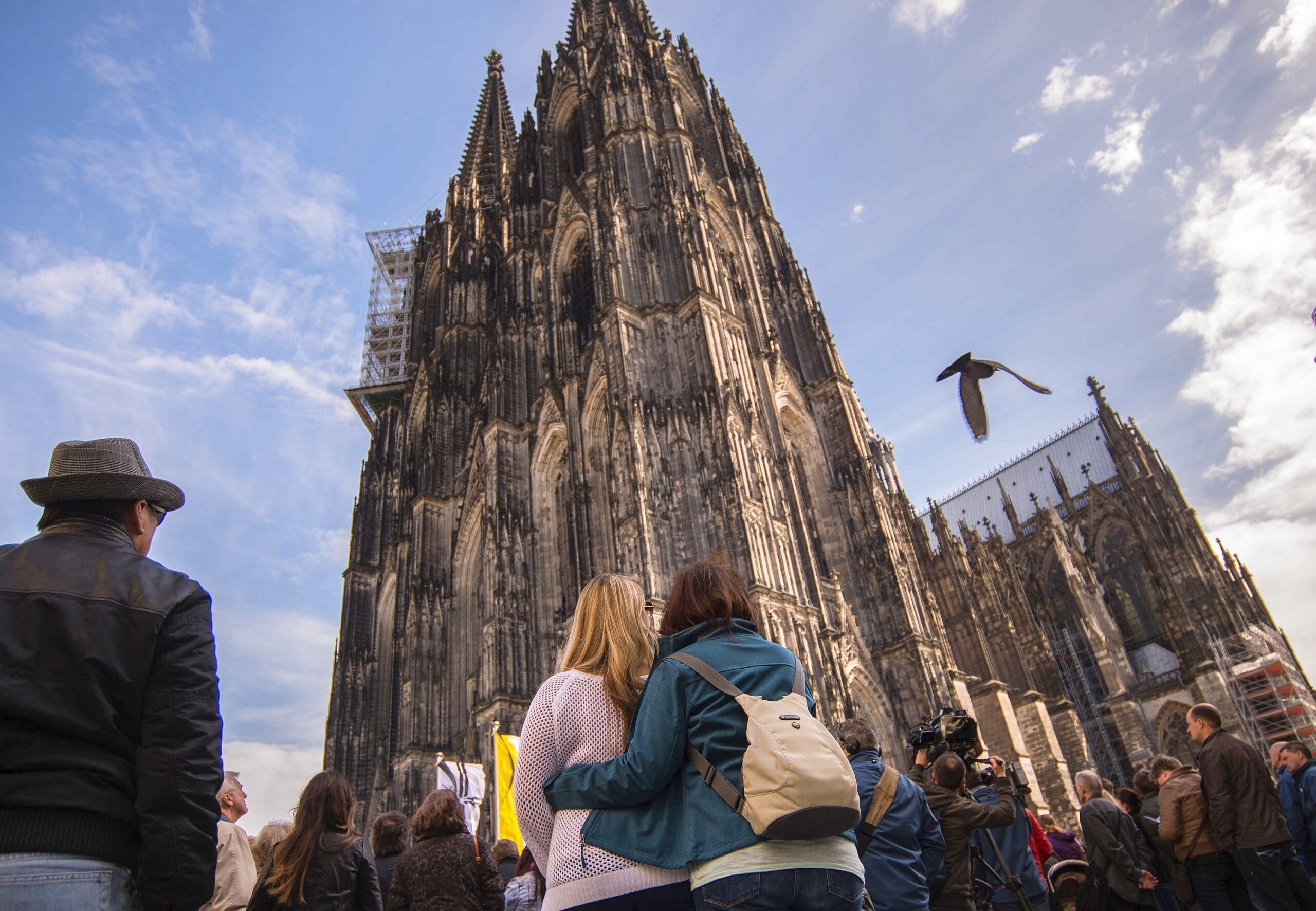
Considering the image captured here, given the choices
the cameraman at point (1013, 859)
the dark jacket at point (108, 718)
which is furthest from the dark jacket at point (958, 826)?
the dark jacket at point (108, 718)

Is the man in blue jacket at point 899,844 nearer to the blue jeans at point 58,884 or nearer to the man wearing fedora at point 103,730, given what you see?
the man wearing fedora at point 103,730

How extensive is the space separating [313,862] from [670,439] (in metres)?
14.4

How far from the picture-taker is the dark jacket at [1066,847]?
7406 millimetres

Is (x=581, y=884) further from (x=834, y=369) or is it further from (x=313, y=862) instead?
(x=834, y=369)

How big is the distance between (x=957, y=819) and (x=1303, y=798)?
3731 millimetres

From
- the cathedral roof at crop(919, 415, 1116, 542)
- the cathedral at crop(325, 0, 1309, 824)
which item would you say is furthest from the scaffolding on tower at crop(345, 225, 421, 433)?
the cathedral roof at crop(919, 415, 1116, 542)

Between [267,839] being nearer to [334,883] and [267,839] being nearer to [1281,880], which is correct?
[334,883]

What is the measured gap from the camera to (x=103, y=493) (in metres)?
2.46

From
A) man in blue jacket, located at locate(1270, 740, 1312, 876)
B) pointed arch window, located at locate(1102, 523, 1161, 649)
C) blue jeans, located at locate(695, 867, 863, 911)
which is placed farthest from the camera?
pointed arch window, located at locate(1102, 523, 1161, 649)

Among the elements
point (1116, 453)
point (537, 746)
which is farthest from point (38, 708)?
point (1116, 453)

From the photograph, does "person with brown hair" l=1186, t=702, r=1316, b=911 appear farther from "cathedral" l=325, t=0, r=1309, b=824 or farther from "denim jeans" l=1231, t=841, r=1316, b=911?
"cathedral" l=325, t=0, r=1309, b=824

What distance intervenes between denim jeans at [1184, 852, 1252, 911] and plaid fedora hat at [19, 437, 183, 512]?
6542 mm

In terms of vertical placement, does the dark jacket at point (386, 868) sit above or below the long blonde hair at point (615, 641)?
below

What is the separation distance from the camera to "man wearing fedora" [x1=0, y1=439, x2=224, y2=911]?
1934 millimetres
